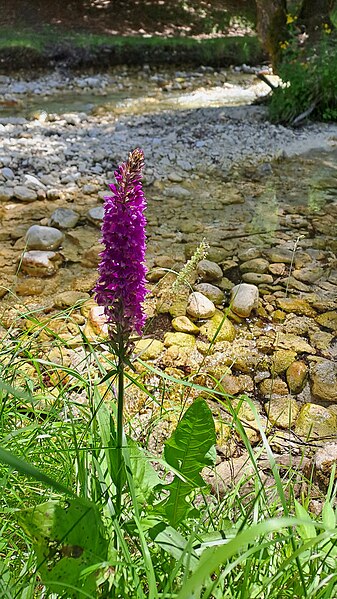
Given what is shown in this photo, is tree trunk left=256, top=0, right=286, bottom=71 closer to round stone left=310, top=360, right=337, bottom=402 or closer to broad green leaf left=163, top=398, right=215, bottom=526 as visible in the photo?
round stone left=310, top=360, right=337, bottom=402

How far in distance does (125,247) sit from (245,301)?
2.67 m

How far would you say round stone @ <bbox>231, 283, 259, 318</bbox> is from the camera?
3826mm

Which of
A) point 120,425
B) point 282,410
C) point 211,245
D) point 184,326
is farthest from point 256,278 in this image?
point 120,425

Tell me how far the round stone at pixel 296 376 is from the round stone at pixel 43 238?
2.16 metres

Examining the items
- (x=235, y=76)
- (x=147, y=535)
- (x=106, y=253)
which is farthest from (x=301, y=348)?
(x=235, y=76)

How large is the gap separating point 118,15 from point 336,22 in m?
8.30

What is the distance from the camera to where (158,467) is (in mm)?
2523

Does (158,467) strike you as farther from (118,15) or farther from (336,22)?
(118,15)

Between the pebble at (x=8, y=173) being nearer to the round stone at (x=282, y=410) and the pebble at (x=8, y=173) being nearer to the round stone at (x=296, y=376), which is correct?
the round stone at (x=296, y=376)

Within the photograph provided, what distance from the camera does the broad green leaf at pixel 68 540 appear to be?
136 centimetres

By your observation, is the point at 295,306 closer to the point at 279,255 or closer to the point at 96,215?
the point at 279,255

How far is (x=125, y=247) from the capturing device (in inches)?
49.5

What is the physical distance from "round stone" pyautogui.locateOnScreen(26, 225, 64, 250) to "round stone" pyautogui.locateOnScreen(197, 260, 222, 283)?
1161mm

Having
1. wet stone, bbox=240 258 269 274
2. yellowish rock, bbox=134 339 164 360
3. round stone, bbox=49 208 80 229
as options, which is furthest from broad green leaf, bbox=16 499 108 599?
round stone, bbox=49 208 80 229
